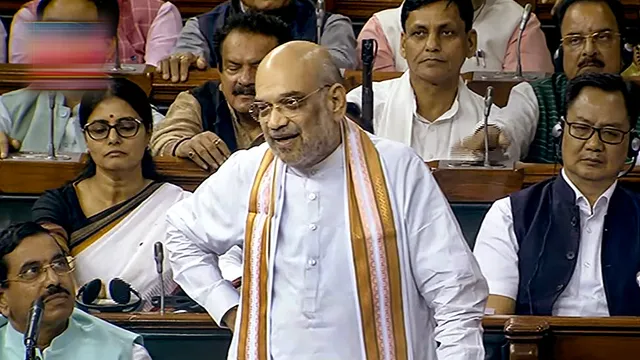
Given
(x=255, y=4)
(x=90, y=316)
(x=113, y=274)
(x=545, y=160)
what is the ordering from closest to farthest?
(x=90, y=316) < (x=113, y=274) < (x=545, y=160) < (x=255, y=4)

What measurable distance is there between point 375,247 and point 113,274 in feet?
3.31

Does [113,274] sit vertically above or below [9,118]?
below

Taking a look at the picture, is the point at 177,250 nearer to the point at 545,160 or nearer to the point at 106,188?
the point at 106,188

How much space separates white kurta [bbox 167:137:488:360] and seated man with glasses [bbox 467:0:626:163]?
4.24ft

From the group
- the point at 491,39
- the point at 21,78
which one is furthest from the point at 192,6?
the point at 491,39

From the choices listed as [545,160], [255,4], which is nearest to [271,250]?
[545,160]

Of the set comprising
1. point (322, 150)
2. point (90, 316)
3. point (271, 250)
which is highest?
point (322, 150)

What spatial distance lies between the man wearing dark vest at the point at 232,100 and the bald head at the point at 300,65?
107cm

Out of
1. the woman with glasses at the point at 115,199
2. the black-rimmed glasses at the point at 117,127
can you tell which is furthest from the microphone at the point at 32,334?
the black-rimmed glasses at the point at 117,127

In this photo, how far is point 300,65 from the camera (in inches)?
102

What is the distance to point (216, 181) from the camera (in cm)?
273

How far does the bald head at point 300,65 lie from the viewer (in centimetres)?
259

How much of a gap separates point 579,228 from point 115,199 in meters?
1.05

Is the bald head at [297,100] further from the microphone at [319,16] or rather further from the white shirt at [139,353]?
the microphone at [319,16]
